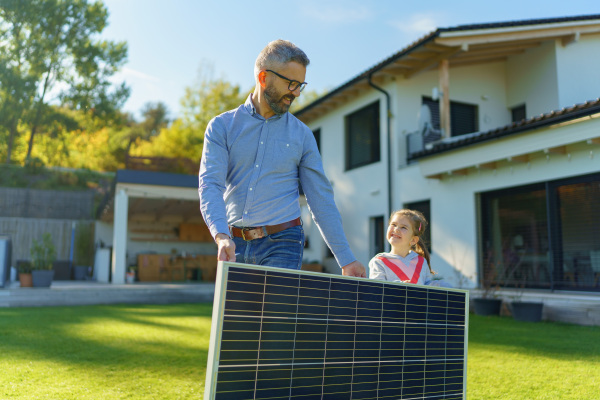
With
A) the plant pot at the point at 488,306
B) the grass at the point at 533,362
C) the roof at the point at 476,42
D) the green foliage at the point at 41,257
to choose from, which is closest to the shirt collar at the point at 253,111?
the grass at the point at 533,362

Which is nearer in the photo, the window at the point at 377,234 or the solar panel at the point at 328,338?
the solar panel at the point at 328,338

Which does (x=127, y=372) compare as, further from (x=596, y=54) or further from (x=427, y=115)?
(x=596, y=54)

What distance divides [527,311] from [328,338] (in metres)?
6.82

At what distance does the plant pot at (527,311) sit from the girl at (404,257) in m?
4.99

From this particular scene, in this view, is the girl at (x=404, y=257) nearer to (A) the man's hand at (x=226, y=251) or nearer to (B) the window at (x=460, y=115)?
(A) the man's hand at (x=226, y=251)

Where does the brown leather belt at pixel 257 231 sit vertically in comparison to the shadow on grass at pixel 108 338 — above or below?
above

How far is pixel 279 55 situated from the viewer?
7.61ft

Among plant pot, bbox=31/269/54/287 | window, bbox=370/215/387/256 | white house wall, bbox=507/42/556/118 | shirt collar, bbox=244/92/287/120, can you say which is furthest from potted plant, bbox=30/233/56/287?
white house wall, bbox=507/42/556/118

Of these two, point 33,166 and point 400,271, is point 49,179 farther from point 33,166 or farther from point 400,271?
point 400,271

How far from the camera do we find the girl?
3.30 meters

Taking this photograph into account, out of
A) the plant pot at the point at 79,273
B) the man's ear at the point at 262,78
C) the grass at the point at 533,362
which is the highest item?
the man's ear at the point at 262,78

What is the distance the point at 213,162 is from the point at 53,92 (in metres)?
26.7

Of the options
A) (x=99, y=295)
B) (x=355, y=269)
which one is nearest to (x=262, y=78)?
(x=355, y=269)

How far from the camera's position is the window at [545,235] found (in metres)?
8.29
